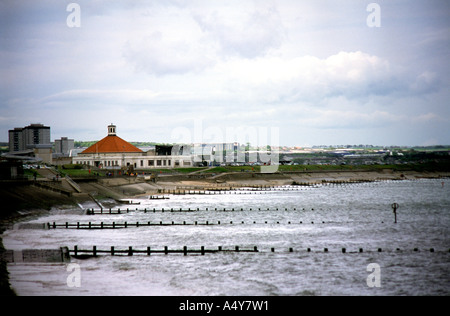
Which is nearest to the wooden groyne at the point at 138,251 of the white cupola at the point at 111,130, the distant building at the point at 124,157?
the distant building at the point at 124,157

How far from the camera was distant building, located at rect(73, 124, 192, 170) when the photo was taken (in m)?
139

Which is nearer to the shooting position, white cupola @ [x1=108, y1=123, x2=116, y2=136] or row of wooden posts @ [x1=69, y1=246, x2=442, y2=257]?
row of wooden posts @ [x1=69, y1=246, x2=442, y2=257]

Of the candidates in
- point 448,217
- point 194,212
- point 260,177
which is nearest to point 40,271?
point 194,212

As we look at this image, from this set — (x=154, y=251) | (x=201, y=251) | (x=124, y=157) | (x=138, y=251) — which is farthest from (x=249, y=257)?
(x=124, y=157)

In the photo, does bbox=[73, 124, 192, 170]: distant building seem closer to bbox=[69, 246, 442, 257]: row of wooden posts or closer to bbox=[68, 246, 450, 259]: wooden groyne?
bbox=[68, 246, 450, 259]: wooden groyne

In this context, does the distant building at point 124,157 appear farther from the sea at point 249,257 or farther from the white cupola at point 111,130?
the sea at point 249,257

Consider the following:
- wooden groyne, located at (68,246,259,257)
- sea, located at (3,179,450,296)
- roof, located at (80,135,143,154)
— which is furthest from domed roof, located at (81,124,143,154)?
wooden groyne, located at (68,246,259,257)

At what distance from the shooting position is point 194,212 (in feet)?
227

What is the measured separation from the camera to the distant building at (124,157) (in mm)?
138875

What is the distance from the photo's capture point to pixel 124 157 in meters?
141

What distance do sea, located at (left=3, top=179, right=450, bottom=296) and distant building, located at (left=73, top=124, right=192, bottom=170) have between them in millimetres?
73937

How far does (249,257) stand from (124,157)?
106161 mm
